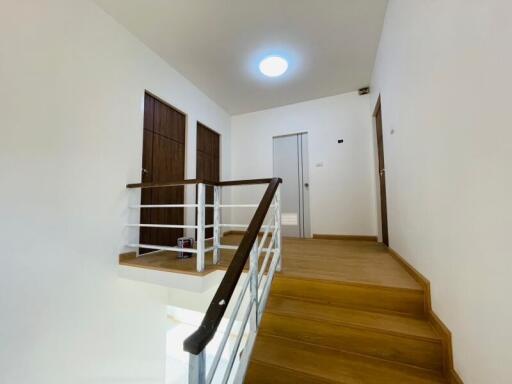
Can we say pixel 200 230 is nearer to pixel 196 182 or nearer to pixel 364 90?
A: pixel 196 182

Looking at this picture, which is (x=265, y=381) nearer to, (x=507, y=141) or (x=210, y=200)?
(x=507, y=141)

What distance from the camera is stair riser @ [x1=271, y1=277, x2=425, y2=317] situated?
1513 mm

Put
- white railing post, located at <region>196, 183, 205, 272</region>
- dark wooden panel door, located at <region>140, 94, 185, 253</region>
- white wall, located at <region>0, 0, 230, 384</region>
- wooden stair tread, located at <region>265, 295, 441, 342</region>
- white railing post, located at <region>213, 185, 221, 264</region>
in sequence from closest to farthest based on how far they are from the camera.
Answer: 1. wooden stair tread, located at <region>265, 295, 441, 342</region>
2. white wall, located at <region>0, 0, 230, 384</region>
3. white railing post, located at <region>196, 183, 205, 272</region>
4. white railing post, located at <region>213, 185, 221, 264</region>
5. dark wooden panel door, located at <region>140, 94, 185, 253</region>

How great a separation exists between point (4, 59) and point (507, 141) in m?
2.90

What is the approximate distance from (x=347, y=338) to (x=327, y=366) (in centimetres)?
22

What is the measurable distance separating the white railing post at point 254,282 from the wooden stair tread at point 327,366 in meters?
0.12

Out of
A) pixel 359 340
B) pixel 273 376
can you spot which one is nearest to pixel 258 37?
pixel 359 340

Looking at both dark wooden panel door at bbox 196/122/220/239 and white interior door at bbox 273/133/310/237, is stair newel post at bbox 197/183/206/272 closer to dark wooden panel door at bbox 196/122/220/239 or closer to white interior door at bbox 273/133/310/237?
dark wooden panel door at bbox 196/122/220/239

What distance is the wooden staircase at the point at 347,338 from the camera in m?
1.22

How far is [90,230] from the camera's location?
6.75 feet

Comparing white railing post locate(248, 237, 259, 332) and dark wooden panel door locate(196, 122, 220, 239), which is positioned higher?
dark wooden panel door locate(196, 122, 220, 239)

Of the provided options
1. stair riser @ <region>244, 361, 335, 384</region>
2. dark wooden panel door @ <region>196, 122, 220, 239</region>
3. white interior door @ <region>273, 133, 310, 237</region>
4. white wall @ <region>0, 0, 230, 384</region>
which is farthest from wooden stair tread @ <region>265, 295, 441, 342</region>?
white interior door @ <region>273, 133, 310, 237</region>

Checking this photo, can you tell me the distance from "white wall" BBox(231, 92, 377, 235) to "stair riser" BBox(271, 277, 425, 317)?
240 cm

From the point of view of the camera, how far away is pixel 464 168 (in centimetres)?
106
